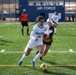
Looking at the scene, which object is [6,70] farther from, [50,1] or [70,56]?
[50,1]

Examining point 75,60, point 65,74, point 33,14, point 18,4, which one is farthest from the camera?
point 18,4

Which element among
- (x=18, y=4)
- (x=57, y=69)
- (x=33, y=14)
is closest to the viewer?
(x=57, y=69)

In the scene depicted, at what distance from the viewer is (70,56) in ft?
41.4

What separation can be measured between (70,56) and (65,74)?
11.7ft

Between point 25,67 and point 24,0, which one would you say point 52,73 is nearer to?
point 25,67

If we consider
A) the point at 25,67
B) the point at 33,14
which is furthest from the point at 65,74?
the point at 33,14

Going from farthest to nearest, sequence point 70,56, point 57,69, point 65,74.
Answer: point 70,56
point 57,69
point 65,74

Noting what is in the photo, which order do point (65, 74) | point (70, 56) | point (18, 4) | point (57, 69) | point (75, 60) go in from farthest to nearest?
point (18, 4), point (70, 56), point (75, 60), point (57, 69), point (65, 74)

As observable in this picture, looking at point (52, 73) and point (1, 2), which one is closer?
point (52, 73)

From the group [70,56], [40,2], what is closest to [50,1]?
[40,2]

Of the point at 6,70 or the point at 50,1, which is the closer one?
the point at 6,70

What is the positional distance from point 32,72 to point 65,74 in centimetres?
96

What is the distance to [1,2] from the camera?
270 ft

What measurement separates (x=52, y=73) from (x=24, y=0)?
6517 cm
